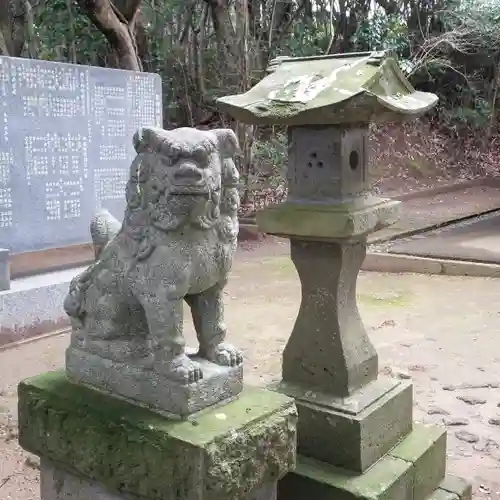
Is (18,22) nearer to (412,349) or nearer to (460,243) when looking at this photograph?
(460,243)

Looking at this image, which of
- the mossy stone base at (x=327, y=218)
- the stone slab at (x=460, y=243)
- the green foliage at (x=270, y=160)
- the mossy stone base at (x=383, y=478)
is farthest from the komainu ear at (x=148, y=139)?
the green foliage at (x=270, y=160)

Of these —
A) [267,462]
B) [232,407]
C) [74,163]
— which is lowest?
[267,462]

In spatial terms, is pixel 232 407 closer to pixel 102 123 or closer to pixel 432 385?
pixel 432 385

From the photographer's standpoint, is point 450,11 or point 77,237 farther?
point 450,11

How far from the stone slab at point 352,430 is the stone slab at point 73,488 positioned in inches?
16.4

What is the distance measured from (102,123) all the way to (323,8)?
359 inches

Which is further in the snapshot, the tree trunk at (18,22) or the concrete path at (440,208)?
the tree trunk at (18,22)

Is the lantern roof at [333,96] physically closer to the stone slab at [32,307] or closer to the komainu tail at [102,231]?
the komainu tail at [102,231]

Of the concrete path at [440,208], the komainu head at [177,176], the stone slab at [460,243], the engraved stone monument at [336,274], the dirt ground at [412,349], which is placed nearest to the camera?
the komainu head at [177,176]

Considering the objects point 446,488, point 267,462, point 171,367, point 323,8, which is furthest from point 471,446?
point 323,8

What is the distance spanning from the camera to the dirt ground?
136 inches

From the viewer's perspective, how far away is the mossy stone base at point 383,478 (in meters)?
2.55

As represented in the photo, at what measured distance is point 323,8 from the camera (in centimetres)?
1362

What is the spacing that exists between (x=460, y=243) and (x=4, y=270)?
5.42 meters
